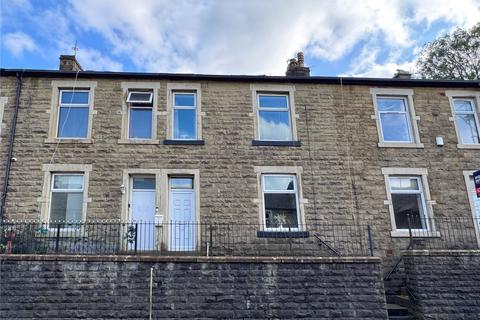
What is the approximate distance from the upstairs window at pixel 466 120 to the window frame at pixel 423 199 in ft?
6.89

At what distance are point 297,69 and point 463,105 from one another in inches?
231

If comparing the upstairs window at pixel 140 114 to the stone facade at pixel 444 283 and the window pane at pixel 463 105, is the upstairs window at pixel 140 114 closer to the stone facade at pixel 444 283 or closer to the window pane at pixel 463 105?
the stone facade at pixel 444 283

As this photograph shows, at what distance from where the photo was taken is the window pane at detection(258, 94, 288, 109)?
1262 cm

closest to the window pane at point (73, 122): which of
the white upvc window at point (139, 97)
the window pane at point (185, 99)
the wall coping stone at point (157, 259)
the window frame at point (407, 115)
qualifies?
the white upvc window at point (139, 97)

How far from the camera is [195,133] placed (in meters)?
12.0

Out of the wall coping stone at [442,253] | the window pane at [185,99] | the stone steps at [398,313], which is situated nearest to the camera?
the stone steps at [398,313]

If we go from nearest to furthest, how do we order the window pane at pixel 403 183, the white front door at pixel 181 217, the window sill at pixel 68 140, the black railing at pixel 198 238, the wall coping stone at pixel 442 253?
the wall coping stone at pixel 442 253 → the black railing at pixel 198 238 → the white front door at pixel 181 217 → the window sill at pixel 68 140 → the window pane at pixel 403 183

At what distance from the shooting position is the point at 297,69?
43.7ft

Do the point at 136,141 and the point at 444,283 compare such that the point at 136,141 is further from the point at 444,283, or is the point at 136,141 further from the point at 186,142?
the point at 444,283

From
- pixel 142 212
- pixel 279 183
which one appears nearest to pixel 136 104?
pixel 142 212

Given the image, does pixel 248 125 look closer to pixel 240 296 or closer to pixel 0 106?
pixel 240 296

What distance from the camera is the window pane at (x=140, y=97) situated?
39.8 feet

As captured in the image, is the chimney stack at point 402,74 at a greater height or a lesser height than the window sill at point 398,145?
greater

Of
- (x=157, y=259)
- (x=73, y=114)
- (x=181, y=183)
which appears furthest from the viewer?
(x=73, y=114)
